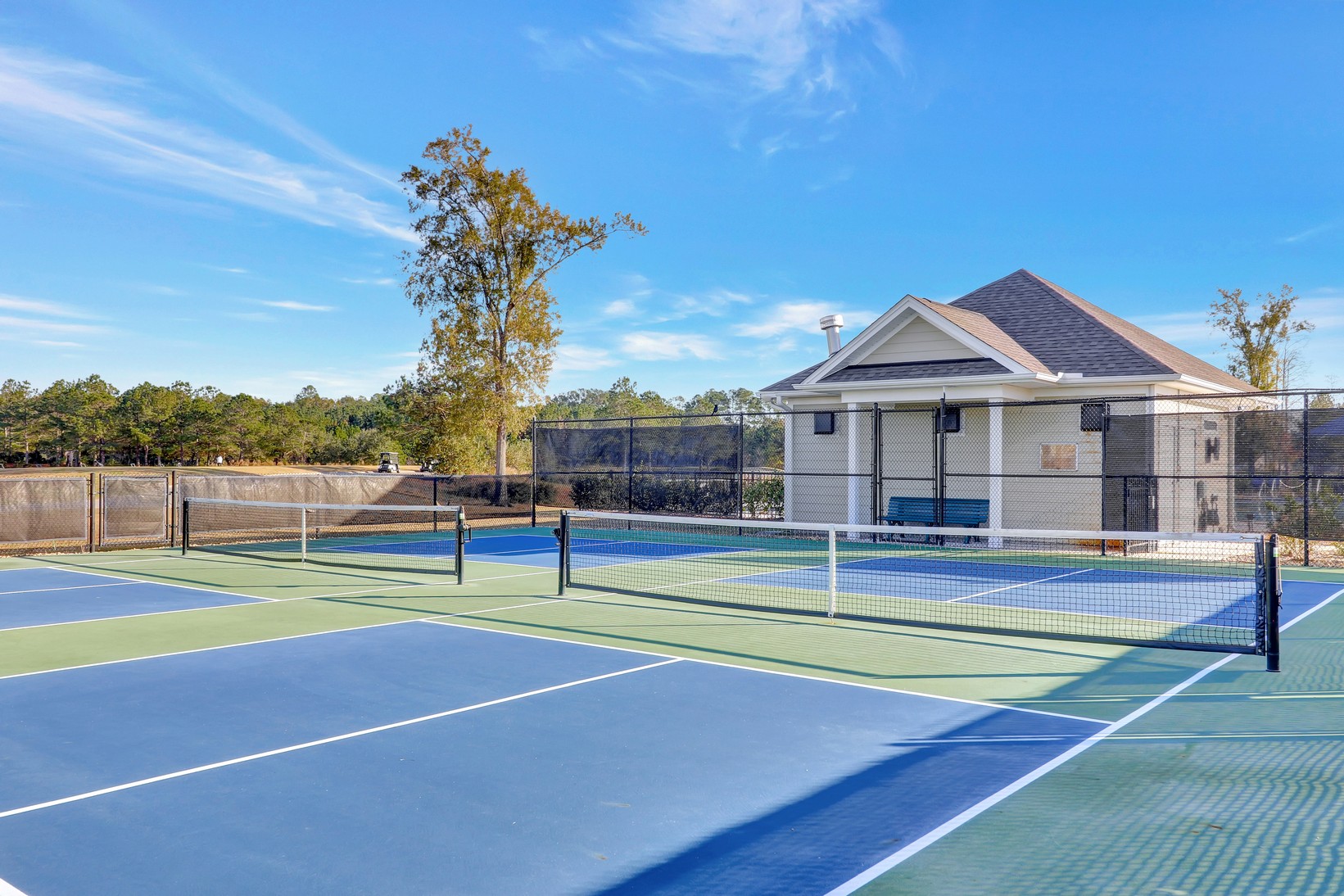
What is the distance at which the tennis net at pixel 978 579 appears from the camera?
9586mm

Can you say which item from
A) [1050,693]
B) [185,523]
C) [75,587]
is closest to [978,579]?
[1050,693]

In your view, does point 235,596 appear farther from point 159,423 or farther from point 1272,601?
point 159,423

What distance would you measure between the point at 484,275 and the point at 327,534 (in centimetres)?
1355

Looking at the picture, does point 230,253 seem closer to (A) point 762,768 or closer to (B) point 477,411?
(B) point 477,411

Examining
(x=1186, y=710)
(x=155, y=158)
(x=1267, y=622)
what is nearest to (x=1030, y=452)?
(x=1267, y=622)

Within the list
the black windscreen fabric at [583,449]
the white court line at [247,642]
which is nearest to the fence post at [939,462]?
the black windscreen fabric at [583,449]

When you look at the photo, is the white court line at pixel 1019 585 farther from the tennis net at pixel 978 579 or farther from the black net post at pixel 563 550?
the black net post at pixel 563 550

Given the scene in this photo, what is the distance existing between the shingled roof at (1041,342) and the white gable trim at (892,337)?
0.12 meters

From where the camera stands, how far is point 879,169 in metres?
32.9

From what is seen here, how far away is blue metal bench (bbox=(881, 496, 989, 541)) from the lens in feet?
69.8

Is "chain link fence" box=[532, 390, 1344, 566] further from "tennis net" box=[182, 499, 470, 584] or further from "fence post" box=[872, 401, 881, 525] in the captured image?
"tennis net" box=[182, 499, 470, 584]

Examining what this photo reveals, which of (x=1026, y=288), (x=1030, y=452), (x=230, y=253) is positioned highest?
(x=230, y=253)

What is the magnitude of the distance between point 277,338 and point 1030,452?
46.4 m

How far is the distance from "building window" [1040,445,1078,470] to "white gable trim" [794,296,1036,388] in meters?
2.07
